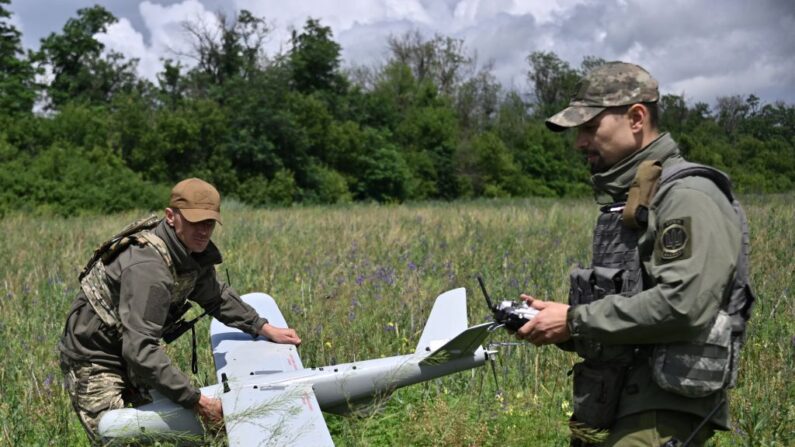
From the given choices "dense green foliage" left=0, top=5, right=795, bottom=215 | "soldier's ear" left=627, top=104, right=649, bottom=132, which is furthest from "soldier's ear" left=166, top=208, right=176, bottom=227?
"dense green foliage" left=0, top=5, right=795, bottom=215

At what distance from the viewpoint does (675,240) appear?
220cm

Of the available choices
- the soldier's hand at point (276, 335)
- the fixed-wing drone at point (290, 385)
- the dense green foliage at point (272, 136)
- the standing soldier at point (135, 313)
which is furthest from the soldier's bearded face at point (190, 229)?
the dense green foliage at point (272, 136)

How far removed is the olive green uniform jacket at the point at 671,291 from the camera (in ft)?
7.06

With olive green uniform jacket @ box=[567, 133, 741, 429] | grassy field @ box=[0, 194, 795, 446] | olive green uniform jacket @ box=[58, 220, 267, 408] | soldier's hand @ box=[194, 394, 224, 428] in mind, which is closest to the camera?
olive green uniform jacket @ box=[567, 133, 741, 429]

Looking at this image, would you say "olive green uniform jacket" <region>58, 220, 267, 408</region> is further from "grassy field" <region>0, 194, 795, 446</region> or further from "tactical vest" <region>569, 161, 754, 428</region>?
"tactical vest" <region>569, 161, 754, 428</region>

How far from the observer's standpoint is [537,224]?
1316 centimetres

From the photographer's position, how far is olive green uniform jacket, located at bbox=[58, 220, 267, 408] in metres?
3.31

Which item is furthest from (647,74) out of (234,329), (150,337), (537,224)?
(537,224)

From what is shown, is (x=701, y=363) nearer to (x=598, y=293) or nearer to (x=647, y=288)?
(x=647, y=288)

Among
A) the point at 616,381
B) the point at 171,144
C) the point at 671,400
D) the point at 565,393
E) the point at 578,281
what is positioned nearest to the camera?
the point at 671,400

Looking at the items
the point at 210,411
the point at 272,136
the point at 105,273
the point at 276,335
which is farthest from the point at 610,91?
the point at 272,136

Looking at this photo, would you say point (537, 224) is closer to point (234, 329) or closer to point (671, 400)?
point (234, 329)

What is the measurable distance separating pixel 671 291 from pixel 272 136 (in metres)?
39.2

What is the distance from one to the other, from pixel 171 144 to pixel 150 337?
36.1 meters
